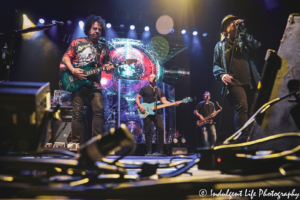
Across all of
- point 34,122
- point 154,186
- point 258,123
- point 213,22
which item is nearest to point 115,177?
point 154,186

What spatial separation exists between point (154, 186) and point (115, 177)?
0.71 feet

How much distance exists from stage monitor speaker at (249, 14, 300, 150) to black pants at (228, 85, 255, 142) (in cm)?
136

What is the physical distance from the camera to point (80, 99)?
2.65 metres

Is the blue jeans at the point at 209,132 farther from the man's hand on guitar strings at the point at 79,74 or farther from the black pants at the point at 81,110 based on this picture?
the man's hand on guitar strings at the point at 79,74

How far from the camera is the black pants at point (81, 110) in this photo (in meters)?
2.55

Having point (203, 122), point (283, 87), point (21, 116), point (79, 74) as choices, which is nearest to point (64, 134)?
point (79, 74)

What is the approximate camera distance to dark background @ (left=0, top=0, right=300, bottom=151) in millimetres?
5574

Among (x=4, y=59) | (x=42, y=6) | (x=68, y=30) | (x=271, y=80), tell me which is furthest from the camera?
(x=68, y=30)

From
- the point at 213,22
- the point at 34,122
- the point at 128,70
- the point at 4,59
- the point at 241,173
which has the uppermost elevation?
the point at 213,22

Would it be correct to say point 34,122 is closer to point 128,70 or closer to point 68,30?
point 128,70

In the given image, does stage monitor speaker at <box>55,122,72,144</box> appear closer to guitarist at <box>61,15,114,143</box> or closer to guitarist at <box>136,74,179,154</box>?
guitarist at <box>136,74,179,154</box>

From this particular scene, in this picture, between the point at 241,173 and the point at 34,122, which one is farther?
the point at 241,173

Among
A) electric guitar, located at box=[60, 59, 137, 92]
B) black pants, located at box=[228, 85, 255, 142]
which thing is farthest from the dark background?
electric guitar, located at box=[60, 59, 137, 92]

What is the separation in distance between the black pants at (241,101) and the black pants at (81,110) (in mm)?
1828
